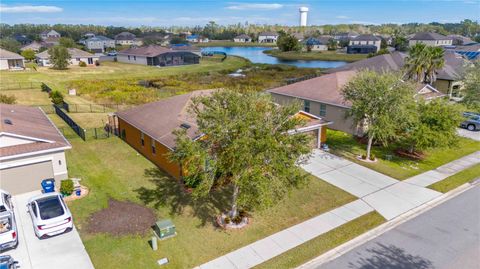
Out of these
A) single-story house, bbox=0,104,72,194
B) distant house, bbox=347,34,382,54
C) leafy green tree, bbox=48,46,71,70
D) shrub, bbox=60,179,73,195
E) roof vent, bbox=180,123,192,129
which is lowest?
shrub, bbox=60,179,73,195

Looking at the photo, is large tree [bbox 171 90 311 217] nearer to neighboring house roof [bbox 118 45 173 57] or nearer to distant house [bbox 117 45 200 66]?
distant house [bbox 117 45 200 66]

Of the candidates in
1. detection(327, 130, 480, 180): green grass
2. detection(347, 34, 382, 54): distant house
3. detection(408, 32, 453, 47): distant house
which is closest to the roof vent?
detection(327, 130, 480, 180): green grass

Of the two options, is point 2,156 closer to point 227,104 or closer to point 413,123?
point 227,104

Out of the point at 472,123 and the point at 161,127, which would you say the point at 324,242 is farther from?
the point at 472,123

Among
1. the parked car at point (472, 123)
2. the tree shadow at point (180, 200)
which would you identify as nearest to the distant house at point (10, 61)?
the tree shadow at point (180, 200)

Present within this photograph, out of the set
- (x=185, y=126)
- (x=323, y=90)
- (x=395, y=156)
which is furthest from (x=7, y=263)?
(x=323, y=90)

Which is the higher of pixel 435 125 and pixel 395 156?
pixel 435 125
